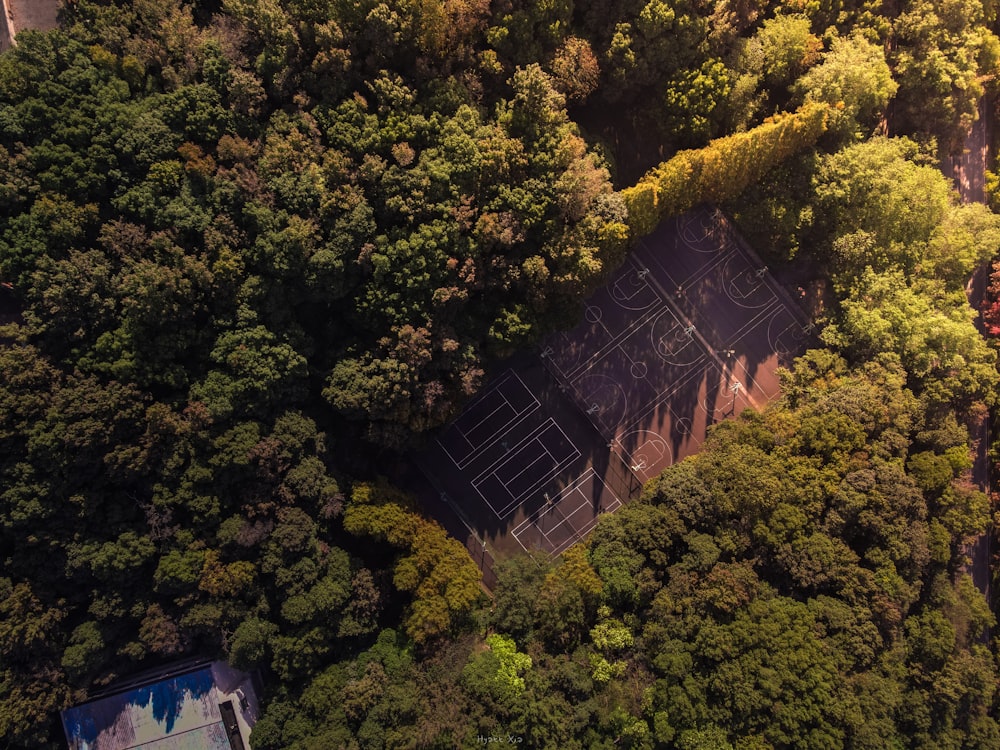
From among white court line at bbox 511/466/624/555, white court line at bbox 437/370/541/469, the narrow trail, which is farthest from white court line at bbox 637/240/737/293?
the narrow trail

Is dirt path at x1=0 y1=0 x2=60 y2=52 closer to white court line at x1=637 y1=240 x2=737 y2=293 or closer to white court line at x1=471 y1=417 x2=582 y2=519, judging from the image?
white court line at x1=471 y1=417 x2=582 y2=519

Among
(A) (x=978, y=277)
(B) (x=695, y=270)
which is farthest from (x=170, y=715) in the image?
(A) (x=978, y=277)

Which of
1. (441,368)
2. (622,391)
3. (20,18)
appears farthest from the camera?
(622,391)

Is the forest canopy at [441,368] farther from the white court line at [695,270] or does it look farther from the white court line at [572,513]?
the white court line at [695,270]

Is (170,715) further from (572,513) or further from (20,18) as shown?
(20,18)

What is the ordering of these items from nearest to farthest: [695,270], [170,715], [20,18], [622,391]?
[20,18], [170,715], [622,391], [695,270]

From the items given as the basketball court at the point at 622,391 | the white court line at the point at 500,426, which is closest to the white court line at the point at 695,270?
the basketball court at the point at 622,391
